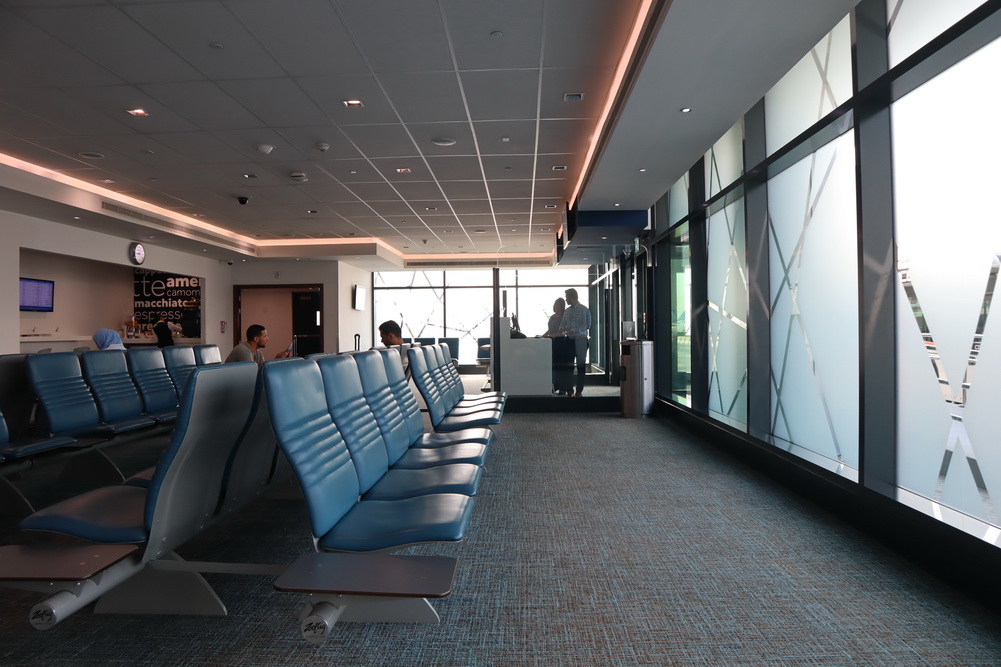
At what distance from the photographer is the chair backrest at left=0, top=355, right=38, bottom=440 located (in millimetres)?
3451

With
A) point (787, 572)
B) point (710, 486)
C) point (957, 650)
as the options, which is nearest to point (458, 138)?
point (710, 486)

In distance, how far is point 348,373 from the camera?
2.34 metres

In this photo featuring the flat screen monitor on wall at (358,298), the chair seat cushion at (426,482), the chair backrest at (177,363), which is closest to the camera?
the chair seat cushion at (426,482)

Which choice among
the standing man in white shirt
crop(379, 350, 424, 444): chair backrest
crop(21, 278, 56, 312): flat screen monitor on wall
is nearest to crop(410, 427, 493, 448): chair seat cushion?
crop(379, 350, 424, 444): chair backrest

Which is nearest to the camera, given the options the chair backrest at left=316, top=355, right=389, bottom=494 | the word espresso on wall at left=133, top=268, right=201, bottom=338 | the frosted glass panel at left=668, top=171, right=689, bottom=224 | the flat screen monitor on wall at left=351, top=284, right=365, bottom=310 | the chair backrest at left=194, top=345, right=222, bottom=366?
the chair backrest at left=316, top=355, right=389, bottom=494

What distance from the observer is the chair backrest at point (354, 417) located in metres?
2.13

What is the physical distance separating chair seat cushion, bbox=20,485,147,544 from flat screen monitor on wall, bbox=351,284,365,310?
11.7 meters

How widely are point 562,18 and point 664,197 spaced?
12.1 ft

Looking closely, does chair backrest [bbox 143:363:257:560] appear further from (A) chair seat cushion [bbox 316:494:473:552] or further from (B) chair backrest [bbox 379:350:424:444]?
(B) chair backrest [bbox 379:350:424:444]

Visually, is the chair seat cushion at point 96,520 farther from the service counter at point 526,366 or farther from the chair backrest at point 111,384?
the service counter at point 526,366

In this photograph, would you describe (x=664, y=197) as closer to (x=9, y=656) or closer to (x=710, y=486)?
(x=710, y=486)

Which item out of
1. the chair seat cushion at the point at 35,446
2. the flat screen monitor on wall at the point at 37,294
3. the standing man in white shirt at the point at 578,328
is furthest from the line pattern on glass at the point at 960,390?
the flat screen monitor on wall at the point at 37,294

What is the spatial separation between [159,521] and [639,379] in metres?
5.96

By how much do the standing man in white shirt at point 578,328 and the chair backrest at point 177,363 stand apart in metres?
4.58
